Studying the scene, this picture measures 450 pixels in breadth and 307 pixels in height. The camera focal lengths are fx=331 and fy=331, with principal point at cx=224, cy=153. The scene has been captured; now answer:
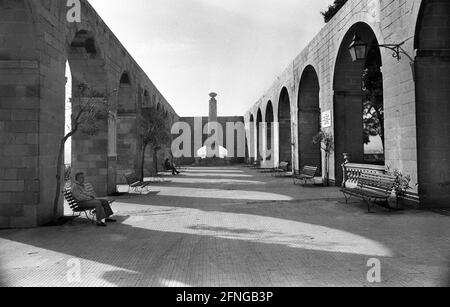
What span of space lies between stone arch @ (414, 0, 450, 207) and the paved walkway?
2.67 ft

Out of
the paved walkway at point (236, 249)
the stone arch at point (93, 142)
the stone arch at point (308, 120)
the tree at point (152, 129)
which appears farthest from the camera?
the stone arch at point (308, 120)

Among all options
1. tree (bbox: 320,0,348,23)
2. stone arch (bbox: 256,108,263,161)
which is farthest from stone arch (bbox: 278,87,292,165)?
tree (bbox: 320,0,348,23)

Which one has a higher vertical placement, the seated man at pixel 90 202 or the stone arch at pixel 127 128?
the stone arch at pixel 127 128

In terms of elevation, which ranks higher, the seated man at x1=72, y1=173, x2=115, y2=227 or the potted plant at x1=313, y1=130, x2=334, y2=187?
the potted plant at x1=313, y1=130, x2=334, y2=187

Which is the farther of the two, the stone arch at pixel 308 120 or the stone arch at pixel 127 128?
the stone arch at pixel 308 120

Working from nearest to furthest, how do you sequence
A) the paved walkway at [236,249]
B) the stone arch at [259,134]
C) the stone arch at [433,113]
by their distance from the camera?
the paved walkway at [236,249] < the stone arch at [433,113] < the stone arch at [259,134]

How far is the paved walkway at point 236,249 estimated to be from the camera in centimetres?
345

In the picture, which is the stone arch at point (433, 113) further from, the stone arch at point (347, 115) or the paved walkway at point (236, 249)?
the stone arch at point (347, 115)

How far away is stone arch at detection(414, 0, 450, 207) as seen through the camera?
280 inches

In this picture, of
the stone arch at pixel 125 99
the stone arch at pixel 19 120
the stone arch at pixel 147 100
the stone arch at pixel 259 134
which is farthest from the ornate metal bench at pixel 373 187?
the stone arch at pixel 259 134

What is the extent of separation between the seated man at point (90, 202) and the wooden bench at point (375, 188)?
17.4 feet

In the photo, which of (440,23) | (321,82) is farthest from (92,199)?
(321,82)

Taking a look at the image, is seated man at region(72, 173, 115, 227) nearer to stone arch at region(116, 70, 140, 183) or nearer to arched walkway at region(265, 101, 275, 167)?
stone arch at region(116, 70, 140, 183)
